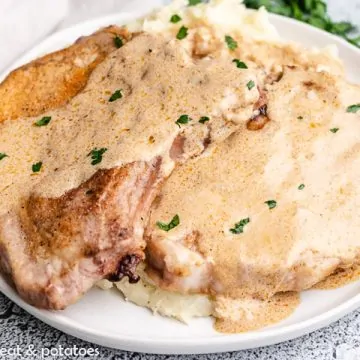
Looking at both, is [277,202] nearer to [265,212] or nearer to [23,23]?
[265,212]

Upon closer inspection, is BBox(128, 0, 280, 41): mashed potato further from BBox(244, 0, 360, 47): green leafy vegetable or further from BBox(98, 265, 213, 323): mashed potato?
BBox(98, 265, 213, 323): mashed potato

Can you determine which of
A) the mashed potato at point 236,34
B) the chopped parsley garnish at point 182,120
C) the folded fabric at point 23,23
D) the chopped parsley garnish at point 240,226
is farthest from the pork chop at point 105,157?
the folded fabric at point 23,23

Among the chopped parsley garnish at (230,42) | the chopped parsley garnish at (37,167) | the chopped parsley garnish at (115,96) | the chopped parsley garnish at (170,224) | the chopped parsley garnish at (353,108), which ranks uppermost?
the chopped parsley garnish at (37,167)

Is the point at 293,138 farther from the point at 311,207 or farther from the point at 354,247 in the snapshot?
the point at 354,247

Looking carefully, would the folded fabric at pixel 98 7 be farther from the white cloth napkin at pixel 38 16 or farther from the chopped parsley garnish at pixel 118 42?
the chopped parsley garnish at pixel 118 42

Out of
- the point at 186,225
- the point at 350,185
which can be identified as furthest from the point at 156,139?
the point at 350,185

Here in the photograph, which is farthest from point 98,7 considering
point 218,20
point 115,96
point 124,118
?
point 124,118
